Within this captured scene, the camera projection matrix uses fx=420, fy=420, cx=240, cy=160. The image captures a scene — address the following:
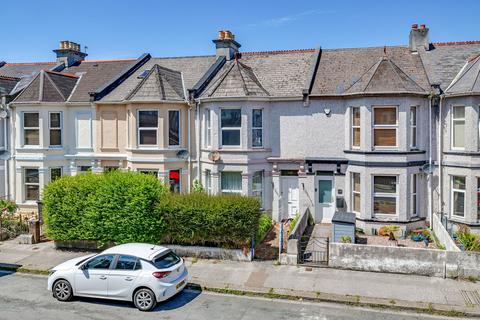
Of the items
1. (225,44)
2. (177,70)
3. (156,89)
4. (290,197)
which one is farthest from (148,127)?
(290,197)

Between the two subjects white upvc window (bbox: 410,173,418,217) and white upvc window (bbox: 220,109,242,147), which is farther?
white upvc window (bbox: 220,109,242,147)

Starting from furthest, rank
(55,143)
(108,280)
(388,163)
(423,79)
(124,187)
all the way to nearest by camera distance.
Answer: (55,143), (423,79), (388,163), (124,187), (108,280)

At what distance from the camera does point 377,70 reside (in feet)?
59.9

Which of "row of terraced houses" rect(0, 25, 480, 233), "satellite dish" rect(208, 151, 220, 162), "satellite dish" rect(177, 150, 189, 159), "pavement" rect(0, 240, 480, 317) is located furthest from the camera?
"satellite dish" rect(177, 150, 189, 159)

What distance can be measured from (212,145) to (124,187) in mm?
5550

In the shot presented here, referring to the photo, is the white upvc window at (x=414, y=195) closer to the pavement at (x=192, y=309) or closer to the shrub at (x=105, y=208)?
the pavement at (x=192, y=309)

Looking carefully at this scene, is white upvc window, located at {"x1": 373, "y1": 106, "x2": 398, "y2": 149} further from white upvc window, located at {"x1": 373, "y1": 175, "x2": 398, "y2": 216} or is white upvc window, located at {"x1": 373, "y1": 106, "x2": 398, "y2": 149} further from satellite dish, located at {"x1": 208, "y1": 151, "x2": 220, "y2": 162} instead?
satellite dish, located at {"x1": 208, "y1": 151, "x2": 220, "y2": 162}

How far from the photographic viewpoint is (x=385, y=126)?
1794 centimetres

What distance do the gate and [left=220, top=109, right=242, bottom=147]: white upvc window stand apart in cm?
573

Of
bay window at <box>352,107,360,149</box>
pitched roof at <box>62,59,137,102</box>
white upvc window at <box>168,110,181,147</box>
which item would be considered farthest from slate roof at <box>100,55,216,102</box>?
bay window at <box>352,107,360,149</box>

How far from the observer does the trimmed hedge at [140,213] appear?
1463cm

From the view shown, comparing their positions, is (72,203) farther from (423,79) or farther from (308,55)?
(423,79)

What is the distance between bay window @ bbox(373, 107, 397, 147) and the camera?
706 inches

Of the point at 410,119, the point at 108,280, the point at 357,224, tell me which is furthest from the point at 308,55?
the point at 108,280
